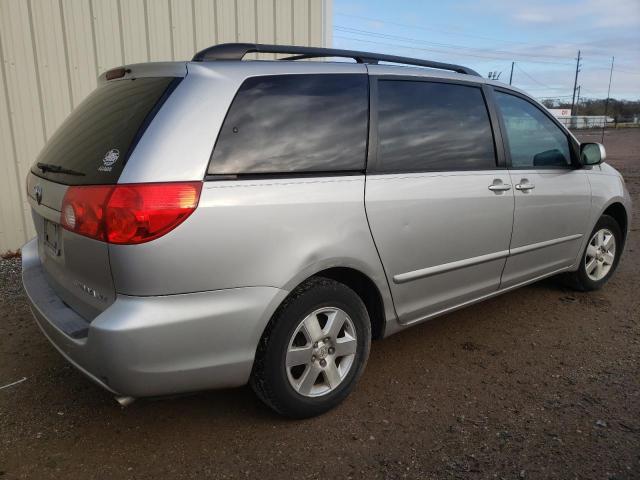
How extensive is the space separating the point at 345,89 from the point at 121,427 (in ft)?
6.62

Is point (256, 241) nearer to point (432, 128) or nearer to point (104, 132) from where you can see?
point (104, 132)

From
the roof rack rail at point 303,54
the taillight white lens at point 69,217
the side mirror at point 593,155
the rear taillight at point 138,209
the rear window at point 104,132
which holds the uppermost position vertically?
the roof rack rail at point 303,54

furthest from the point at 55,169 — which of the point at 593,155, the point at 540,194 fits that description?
the point at 593,155

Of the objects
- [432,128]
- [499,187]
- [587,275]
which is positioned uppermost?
[432,128]

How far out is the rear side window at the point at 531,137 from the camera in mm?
3566

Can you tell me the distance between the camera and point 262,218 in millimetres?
2219

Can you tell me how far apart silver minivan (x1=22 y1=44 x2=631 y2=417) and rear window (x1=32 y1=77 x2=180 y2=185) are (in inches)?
0.4

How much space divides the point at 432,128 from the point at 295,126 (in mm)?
982

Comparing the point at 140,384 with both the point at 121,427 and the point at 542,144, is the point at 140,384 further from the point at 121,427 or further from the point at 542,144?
the point at 542,144

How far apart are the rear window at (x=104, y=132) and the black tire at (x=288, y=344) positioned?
3.06 ft

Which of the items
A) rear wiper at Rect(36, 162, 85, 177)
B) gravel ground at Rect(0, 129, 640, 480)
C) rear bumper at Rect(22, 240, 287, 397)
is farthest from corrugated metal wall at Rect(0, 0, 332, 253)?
rear bumper at Rect(22, 240, 287, 397)

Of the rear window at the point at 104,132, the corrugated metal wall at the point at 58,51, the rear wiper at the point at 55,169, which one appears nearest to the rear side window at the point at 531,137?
the rear window at the point at 104,132

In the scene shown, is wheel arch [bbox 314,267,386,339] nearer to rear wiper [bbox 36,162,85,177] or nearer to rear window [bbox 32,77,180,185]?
rear window [bbox 32,77,180,185]

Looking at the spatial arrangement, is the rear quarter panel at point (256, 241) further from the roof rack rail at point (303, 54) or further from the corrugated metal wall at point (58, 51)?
the corrugated metal wall at point (58, 51)
